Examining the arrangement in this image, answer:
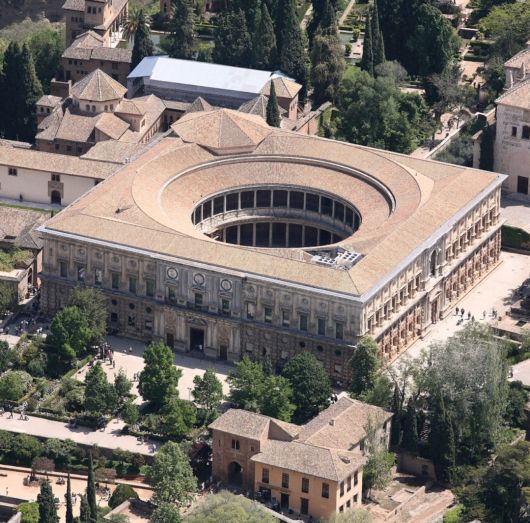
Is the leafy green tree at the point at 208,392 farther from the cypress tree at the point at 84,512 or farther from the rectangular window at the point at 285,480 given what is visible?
the cypress tree at the point at 84,512

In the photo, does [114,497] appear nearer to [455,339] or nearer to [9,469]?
[9,469]

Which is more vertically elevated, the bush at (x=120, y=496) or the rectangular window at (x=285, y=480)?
the rectangular window at (x=285, y=480)

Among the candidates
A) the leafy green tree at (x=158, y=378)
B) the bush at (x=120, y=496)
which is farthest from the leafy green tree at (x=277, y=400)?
the bush at (x=120, y=496)

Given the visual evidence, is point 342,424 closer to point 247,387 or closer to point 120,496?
point 247,387

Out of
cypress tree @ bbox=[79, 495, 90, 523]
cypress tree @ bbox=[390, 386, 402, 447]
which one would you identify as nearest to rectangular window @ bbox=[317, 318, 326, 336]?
cypress tree @ bbox=[390, 386, 402, 447]

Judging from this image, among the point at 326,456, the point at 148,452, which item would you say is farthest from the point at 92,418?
the point at 326,456
